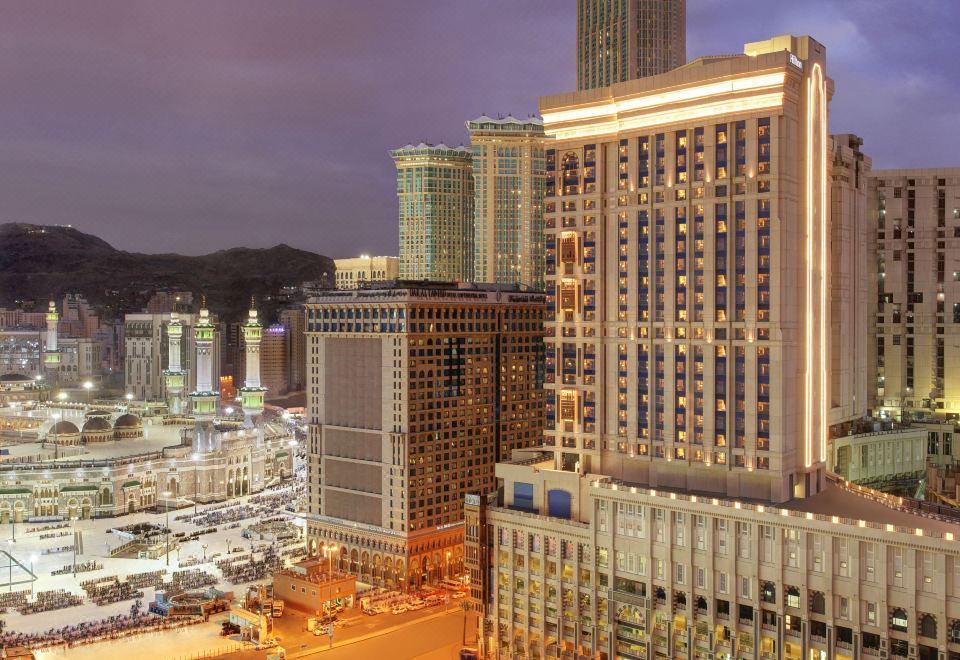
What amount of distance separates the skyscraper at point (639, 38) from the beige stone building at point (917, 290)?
7084 cm

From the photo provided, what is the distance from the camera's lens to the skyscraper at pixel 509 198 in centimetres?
16950

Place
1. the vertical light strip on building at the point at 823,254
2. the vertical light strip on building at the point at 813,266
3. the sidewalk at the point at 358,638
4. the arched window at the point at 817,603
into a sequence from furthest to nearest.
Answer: the sidewalk at the point at 358,638, the vertical light strip on building at the point at 823,254, the vertical light strip on building at the point at 813,266, the arched window at the point at 817,603

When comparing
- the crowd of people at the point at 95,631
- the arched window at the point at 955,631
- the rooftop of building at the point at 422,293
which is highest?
the rooftop of building at the point at 422,293

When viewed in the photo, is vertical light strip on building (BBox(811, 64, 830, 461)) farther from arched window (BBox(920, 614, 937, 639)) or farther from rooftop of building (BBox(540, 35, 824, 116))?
arched window (BBox(920, 614, 937, 639))

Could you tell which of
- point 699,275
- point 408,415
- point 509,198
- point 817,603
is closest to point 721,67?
point 699,275

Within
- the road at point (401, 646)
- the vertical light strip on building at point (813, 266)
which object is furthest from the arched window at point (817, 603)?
the road at point (401, 646)

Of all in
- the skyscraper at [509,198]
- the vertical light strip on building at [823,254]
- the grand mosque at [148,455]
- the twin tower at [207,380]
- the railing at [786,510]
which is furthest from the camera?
the skyscraper at [509,198]

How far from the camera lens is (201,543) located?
383ft

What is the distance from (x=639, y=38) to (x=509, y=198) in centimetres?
4496

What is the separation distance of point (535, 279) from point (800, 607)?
115 m

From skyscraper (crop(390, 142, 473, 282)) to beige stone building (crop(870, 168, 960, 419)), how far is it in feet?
297

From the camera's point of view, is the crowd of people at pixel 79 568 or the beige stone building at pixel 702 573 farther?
the crowd of people at pixel 79 568

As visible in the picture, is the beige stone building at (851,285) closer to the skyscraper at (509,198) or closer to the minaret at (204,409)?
the skyscraper at (509,198)

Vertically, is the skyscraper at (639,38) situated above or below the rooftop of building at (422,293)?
above
